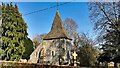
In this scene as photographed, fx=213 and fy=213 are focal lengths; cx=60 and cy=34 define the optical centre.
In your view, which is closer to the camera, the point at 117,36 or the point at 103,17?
the point at 117,36

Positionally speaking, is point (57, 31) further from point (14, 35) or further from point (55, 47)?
point (14, 35)

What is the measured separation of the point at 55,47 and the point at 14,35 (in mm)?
3093

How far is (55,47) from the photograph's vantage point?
49.5 feet

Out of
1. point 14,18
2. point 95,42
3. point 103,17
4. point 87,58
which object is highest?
point 14,18

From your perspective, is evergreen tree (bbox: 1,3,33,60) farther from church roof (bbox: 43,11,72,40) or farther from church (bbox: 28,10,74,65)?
church roof (bbox: 43,11,72,40)

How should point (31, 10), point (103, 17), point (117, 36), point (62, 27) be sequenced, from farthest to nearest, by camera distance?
point (62, 27) → point (103, 17) → point (117, 36) → point (31, 10)

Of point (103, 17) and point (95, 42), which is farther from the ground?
point (103, 17)

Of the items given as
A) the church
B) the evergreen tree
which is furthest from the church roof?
the evergreen tree

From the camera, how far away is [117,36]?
891 cm

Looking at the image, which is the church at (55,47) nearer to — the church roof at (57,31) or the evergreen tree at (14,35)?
the church roof at (57,31)

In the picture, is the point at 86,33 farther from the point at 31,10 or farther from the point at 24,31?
the point at 31,10

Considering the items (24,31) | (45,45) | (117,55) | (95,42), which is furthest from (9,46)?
(117,55)

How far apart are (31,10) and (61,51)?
352 inches

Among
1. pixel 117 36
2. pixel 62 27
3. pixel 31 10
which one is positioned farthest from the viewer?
pixel 62 27
